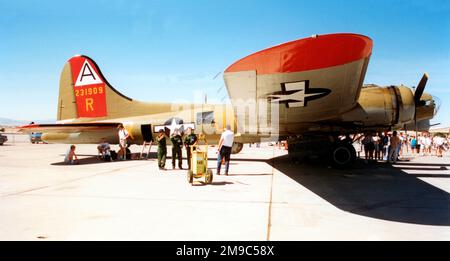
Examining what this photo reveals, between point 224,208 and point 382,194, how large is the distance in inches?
135

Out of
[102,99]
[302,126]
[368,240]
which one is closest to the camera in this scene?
[368,240]

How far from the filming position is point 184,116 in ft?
39.9

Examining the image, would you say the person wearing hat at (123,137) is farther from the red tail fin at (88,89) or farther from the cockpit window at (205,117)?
the cockpit window at (205,117)

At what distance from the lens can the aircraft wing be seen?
1082 centimetres

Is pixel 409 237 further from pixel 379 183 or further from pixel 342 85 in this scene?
pixel 379 183

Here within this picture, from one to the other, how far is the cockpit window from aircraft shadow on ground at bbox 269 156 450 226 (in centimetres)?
397

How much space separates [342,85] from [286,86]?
1.16 metres

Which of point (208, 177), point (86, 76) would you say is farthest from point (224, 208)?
point (86, 76)

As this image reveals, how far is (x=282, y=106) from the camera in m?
6.99

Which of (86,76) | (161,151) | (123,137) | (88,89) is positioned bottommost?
(161,151)

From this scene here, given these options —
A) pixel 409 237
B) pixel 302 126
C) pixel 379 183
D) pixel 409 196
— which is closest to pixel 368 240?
pixel 409 237

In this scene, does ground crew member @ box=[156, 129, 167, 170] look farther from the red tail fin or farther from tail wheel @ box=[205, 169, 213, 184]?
the red tail fin

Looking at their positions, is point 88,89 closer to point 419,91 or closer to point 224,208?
point 224,208

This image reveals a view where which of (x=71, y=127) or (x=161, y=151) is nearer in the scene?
(x=161, y=151)
